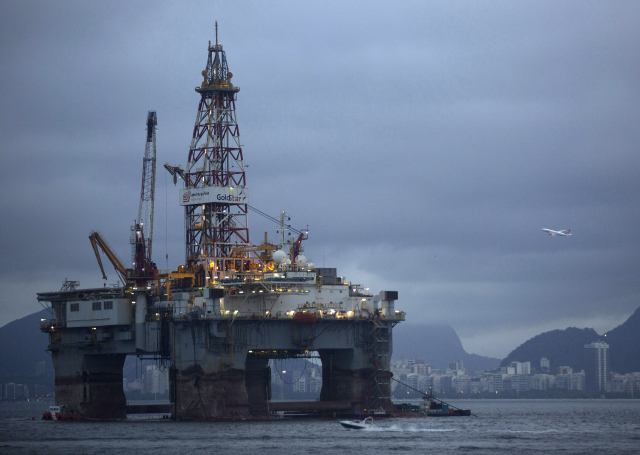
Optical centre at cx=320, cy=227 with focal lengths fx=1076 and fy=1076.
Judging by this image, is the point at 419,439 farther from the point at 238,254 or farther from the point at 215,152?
the point at 215,152

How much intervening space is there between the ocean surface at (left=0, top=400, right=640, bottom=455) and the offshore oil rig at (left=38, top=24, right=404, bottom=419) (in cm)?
472

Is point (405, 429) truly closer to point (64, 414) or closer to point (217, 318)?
point (217, 318)

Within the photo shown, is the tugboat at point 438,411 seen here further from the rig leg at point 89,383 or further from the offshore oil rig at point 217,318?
the rig leg at point 89,383

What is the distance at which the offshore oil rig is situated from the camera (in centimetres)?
11225

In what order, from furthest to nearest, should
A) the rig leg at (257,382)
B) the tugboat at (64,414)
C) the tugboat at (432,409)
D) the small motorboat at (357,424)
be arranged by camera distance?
the tugboat at (432,409) < the rig leg at (257,382) < the tugboat at (64,414) < the small motorboat at (357,424)

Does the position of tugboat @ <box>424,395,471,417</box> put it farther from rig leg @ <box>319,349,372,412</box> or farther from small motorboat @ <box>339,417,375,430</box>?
small motorboat @ <box>339,417,375,430</box>

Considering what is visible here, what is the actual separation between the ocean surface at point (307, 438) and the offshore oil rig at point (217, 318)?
472 centimetres

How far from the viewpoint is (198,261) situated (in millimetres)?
126562

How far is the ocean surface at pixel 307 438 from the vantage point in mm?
91625

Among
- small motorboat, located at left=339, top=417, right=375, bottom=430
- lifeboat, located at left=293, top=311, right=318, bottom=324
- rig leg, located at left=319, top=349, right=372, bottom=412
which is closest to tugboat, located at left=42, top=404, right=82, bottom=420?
rig leg, located at left=319, top=349, right=372, bottom=412

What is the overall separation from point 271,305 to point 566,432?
34.1 m

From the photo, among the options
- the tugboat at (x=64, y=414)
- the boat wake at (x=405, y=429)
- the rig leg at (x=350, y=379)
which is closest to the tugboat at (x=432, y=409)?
the rig leg at (x=350, y=379)

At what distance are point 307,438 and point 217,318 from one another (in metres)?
17.8

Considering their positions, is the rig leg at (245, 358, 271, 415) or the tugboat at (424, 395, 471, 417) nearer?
the rig leg at (245, 358, 271, 415)
